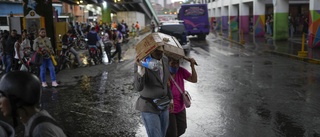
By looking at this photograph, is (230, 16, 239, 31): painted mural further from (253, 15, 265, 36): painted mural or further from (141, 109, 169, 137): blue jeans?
(141, 109, 169, 137): blue jeans

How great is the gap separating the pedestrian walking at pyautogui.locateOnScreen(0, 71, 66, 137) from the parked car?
18314mm

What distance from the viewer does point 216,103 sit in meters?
8.48

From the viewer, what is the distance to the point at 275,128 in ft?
21.4

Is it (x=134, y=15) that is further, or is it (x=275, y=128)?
(x=134, y=15)

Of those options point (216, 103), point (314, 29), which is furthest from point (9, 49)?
point (314, 29)

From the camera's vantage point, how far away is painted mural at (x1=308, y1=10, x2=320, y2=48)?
20.3 metres

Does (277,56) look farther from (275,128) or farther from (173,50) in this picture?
(173,50)

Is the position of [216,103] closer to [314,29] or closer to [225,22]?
[314,29]

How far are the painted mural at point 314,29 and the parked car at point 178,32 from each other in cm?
686

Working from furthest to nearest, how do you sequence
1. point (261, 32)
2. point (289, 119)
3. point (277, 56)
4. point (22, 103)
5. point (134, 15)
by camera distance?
point (134, 15), point (261, 32), point (277, 56), point (289, 119), point (22, 103)

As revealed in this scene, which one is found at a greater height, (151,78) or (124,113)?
(151,78)

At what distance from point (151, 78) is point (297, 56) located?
1395 cm

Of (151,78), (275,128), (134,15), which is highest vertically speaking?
(134,15)

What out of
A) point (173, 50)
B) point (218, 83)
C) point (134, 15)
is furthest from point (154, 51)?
point (134, 15)
